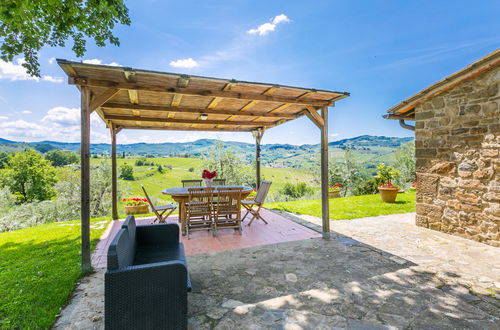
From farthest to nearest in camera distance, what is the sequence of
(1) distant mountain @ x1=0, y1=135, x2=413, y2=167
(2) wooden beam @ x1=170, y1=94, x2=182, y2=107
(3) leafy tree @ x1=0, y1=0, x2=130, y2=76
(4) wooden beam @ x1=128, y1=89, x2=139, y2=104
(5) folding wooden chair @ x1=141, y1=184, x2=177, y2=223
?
(1) distant mountain @ x1=0, y1=135, x2=413, y2=167 < (5) folding wooden chair @ x1=141, y1=184, x2=177, y2=223 < (2) wooden beam @ x1=170, y1=94, x2=182, y2=107 < (4) wooden beam @ x1=128, y1=89, x2=139, y2=104 < (3) leafy tree @ x1=0, y1=0, x2=130, y2=76

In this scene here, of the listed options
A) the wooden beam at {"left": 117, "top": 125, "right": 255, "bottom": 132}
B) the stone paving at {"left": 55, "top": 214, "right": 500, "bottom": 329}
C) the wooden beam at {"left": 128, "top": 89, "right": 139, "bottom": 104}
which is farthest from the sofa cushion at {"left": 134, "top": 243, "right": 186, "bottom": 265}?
the wooden beam at {"left": 117, "top": 125, "right": 255, "bottom": 132}

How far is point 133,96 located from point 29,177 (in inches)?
878

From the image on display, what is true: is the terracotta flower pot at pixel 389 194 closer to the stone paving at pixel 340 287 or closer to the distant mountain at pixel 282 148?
the stone paving at pixel 340 287

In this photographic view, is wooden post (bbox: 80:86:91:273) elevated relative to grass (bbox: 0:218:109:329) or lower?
elevated

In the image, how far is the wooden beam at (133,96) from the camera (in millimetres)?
3803

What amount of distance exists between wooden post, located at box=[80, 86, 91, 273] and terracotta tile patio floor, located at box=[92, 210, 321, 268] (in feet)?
0.98

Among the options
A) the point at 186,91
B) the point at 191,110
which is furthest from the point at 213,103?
the point at 186,91

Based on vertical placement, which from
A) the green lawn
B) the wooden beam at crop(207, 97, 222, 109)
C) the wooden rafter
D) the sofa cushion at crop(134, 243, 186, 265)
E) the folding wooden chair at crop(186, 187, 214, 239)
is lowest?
the green lawn

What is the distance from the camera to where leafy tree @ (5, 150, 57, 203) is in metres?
19.0

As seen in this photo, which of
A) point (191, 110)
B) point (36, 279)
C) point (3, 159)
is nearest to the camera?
point (36, 279)

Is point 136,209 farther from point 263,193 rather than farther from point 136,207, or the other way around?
point 263,193

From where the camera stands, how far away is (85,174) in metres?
3.18

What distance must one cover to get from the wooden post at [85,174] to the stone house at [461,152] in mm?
5842

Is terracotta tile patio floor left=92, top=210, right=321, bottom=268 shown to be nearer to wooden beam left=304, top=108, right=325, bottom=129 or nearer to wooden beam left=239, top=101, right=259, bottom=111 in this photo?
wooden beam left=304, top=108, right=325, bottom=129
